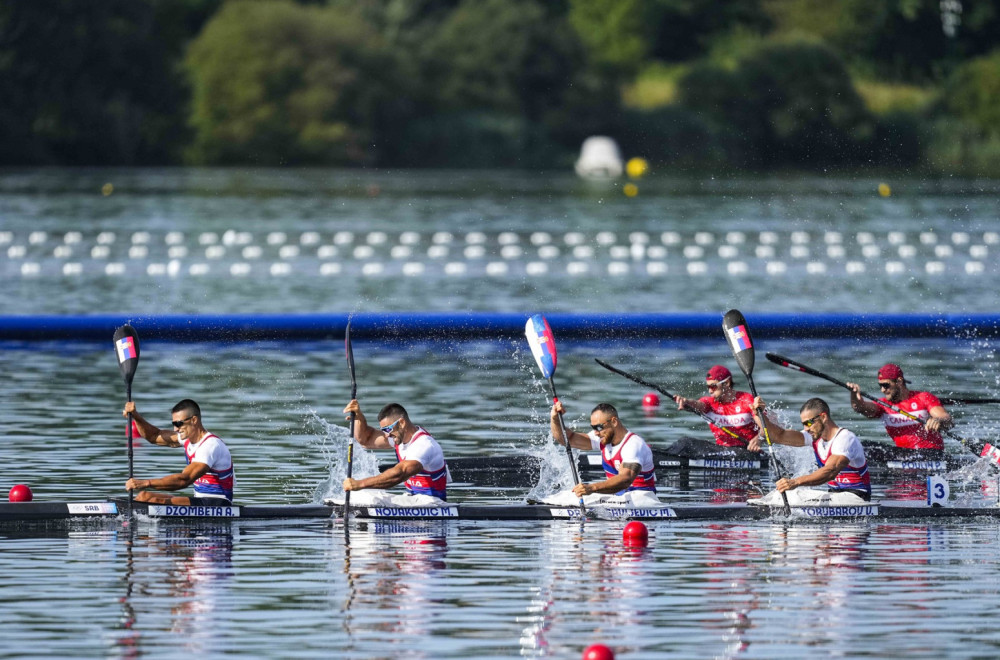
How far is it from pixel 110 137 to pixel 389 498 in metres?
77.7

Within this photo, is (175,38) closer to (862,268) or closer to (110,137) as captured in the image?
(110,137)

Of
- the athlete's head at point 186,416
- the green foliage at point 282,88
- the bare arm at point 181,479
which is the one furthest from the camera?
the green foliage at point 282,88

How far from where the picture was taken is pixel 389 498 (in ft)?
57.9

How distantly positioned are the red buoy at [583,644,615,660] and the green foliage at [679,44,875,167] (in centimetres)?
7384

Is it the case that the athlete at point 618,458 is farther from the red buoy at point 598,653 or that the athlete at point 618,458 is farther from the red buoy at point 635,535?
the red buoy at point 598,653

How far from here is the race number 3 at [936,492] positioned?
59.3 ft

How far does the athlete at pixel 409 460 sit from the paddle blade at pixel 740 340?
13.0 feet

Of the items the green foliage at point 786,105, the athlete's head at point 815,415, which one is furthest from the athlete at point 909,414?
the green foliage at point 786,105

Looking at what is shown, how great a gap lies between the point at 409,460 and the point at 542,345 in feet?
9.60

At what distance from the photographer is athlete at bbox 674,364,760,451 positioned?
21547 millimetres

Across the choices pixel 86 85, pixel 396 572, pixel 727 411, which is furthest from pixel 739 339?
pixel 86 85

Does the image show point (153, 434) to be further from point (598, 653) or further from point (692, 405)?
point (598, 653)

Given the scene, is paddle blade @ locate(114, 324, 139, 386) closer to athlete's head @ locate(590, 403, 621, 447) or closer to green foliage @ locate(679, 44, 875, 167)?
athlete's head @ locate(590, 403, 621, 447)

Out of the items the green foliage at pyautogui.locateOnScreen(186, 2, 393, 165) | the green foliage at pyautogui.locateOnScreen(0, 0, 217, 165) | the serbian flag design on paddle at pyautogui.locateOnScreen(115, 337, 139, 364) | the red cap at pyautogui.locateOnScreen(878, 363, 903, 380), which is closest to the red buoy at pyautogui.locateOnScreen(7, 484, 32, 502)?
the serbian flag design on paddle at pyautogui.locateOnScreen(115, 337, 139, 364)
